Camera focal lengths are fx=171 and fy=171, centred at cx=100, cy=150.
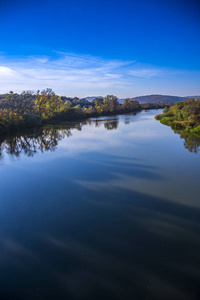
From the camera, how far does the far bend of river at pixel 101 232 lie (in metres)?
4.26

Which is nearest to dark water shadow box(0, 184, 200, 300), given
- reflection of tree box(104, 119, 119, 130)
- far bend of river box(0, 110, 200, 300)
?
far bend of river box(0, 110, 200, 300)

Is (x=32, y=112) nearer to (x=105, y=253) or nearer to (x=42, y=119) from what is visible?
(x=42, y=119)

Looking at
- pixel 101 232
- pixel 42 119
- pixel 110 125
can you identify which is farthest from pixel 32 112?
pixel 101 232

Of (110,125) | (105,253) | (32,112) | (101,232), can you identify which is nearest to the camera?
(105,253)

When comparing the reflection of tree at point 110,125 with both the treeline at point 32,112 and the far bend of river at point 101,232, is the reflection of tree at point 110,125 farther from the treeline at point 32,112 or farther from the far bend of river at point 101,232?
the far bend of river at point 101,232

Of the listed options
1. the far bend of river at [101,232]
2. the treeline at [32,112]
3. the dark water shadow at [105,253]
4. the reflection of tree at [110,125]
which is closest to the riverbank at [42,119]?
the treeline at [32,112]

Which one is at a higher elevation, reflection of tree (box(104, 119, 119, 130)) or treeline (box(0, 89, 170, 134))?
treeline (box(0, 89, 170, 134))

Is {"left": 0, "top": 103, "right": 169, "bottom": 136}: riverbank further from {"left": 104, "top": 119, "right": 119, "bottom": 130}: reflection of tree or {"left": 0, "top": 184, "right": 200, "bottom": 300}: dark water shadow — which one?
{"left": 0, "top": 184, "right": 200, "bottom": 300}: dark water shadow

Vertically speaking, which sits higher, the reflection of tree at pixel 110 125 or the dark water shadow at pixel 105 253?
the reflection of tree at pixel 110 125

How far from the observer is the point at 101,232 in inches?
236

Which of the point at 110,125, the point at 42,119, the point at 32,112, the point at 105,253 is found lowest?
the point at 105,253

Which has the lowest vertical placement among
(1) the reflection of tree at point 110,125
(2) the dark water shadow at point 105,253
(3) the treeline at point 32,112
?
(2) the dark water shadow at point 105,253

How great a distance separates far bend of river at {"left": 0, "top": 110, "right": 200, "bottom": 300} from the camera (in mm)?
4258

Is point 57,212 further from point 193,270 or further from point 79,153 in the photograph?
point 79,153
